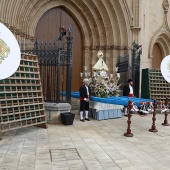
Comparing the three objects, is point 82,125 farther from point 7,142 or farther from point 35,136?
point 7,142

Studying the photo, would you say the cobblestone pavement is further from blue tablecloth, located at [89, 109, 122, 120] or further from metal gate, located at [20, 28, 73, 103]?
blue tablecloth, located at [89, 109, 122, 120]

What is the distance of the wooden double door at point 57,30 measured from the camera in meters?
13.6

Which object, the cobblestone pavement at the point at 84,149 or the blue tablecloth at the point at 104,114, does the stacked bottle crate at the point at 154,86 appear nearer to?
the blue tablecloth at the point at 104,114

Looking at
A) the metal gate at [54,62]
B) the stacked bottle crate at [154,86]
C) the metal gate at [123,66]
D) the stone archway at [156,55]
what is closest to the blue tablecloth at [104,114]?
the metal gate at [54,62]

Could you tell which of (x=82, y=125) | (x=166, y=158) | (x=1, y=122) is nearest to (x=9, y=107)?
(x=1, y=122)

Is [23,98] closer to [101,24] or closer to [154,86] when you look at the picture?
[154,86]

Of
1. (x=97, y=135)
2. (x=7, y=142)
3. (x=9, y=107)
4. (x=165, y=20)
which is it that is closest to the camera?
(x=7, y=142)

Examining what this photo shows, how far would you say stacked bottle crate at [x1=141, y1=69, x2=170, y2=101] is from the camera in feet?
37.3

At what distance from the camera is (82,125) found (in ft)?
26.3

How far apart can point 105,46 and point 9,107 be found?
9.05 meters

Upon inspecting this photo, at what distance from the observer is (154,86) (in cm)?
1143

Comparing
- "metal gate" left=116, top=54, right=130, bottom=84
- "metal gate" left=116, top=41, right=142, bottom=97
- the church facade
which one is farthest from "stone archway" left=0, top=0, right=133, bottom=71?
"metal gate" left=116, top=41, right=142, bottom=97
